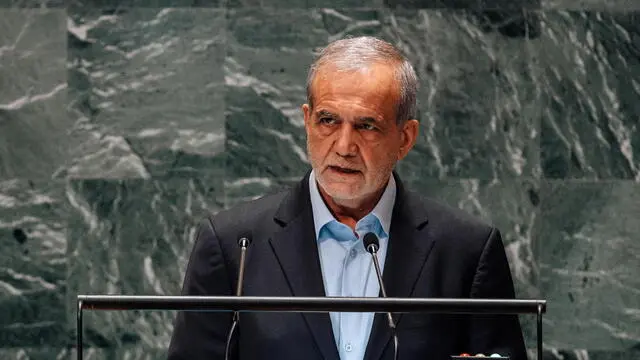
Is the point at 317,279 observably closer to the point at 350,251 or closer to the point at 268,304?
the point at 350,251

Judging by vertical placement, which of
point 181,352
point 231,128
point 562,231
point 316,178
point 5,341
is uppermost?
point 316,178

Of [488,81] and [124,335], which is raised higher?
[488,81]

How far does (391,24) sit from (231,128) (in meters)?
0.71

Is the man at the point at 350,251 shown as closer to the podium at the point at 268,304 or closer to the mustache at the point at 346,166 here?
the mustache at the point at 346,166

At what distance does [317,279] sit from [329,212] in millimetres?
202

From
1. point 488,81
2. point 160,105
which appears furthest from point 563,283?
point 160,105

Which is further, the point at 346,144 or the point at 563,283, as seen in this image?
the point at 563,283

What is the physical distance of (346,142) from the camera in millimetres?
3186

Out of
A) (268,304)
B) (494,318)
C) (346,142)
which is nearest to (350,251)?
(346,142)

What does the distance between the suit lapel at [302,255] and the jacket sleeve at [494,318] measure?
357 millimetres

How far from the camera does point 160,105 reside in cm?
490

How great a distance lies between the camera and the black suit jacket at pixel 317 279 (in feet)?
10.3

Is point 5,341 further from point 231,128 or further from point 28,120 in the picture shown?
point 231,128

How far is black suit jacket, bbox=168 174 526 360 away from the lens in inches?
124
